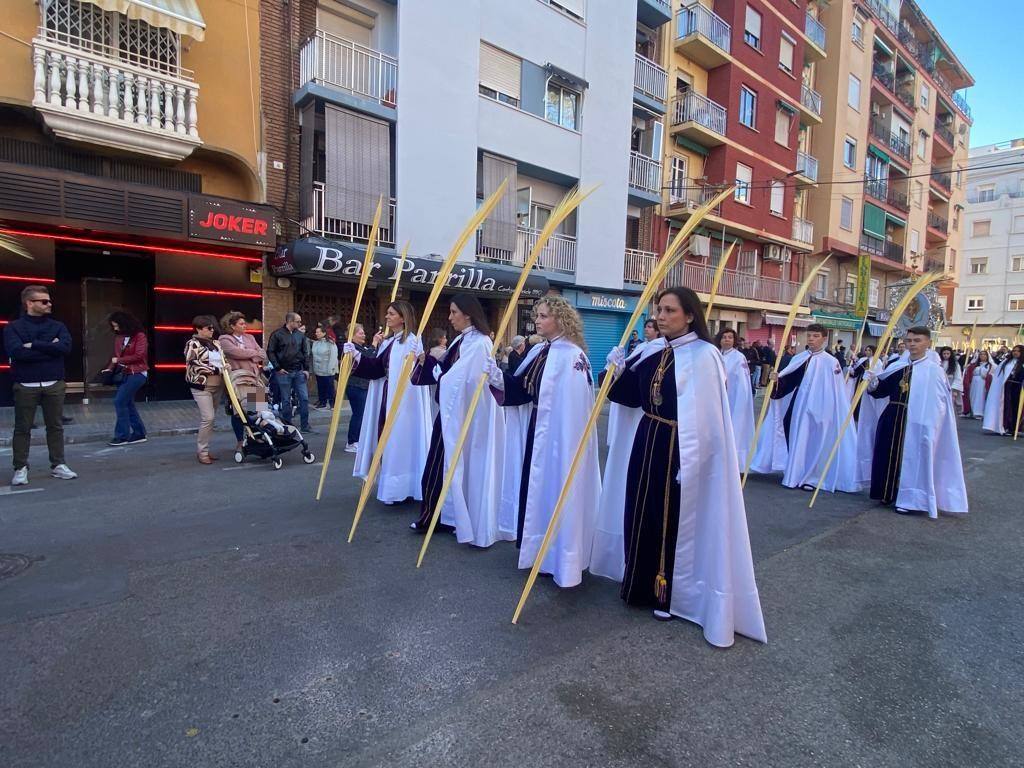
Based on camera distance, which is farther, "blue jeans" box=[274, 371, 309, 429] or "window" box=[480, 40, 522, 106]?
"window" box=[480, 40, 522, 106]

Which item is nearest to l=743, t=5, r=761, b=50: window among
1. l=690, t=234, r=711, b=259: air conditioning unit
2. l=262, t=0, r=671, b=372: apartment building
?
l=262, t=0, r=671, b=372: apartment building

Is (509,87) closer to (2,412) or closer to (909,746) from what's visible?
(2,412)

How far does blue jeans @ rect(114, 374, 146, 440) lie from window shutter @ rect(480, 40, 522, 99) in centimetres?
1191

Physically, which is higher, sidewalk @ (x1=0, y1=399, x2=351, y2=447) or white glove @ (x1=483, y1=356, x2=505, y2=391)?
white glove @ (x1=483, y1=356, x2=505, y2=391)

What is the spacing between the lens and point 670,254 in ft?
10.9

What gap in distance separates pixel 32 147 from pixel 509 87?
10985mm

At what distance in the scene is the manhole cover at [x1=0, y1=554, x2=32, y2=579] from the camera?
382 cm

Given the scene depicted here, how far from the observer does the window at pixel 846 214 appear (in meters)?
28.7

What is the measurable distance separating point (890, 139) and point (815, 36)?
9.04 metres

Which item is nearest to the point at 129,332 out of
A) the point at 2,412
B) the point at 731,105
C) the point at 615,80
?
the point at 2,412

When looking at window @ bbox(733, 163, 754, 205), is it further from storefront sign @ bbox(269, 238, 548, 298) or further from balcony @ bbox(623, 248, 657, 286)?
storefront sign @ bbox(269, 238, 548, 298)

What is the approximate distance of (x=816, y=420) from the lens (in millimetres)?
7145

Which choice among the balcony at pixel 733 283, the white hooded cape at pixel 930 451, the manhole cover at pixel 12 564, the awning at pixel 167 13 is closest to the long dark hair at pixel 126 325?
the manhole cover at pixel 12 564

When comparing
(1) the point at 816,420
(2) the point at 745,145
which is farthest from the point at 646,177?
(1) the point at 816,420
